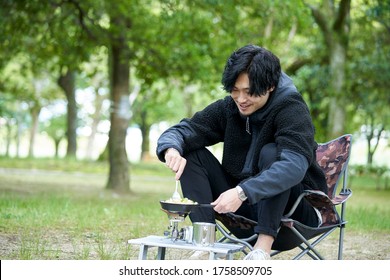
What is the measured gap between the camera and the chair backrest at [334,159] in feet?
10.9

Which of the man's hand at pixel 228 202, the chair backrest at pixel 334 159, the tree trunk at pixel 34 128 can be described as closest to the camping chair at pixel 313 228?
the chair backrest at pixel 334 159

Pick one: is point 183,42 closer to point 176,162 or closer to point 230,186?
point 230,186

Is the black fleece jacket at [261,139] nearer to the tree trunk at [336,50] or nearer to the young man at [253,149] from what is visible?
the young man at [253,149]

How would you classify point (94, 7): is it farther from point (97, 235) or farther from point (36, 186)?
point (97, 235)

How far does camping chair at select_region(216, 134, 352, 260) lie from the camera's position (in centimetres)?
283

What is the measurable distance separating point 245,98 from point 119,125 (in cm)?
699

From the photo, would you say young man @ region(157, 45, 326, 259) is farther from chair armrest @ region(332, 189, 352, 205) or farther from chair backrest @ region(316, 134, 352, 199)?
chair backrest @ region(316, 134, 352, 199)

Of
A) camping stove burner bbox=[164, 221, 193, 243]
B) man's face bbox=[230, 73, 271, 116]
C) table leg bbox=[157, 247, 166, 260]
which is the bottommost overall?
table leg bbox=[157, 247, 166, 260]

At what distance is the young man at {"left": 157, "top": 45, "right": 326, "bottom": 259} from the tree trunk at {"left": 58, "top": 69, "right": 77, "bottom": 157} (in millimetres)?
16500

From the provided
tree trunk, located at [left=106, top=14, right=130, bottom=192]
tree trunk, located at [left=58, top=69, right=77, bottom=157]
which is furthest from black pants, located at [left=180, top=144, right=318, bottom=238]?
tree trunk, located at [left=58, top=69, right=77, bottom=157]

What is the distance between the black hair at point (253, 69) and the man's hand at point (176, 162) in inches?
13.5

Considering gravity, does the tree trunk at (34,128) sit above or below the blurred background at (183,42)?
below

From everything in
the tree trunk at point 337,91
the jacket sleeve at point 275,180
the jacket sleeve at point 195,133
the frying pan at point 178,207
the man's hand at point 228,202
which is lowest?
the frying pan at point 178,207
